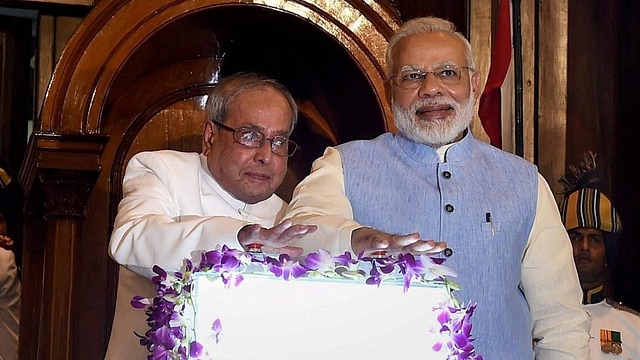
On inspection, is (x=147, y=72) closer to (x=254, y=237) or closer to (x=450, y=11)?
(x=450, y=11)

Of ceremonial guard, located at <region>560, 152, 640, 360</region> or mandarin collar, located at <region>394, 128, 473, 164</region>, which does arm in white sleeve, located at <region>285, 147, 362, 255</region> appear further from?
ceremonial guard, located at <region>560, 152, 640, 360</region>

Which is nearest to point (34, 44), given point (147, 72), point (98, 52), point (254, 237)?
point (147, 72)

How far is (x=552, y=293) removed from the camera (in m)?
2.42

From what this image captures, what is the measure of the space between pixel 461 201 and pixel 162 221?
26.8 inches

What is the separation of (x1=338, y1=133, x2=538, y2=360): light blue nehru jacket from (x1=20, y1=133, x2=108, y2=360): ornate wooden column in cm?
122

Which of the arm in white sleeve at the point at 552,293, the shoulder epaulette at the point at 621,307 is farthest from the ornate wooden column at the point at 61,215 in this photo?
the shoulder epaulette at the point at 621,307

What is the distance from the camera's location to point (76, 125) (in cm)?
348

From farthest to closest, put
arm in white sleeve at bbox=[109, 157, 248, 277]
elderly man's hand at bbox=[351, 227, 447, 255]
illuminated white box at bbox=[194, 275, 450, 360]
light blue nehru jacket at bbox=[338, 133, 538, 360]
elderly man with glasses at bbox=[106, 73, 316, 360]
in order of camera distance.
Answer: elderly man with glasses at bbox=[106, 73, 316, 360] → light blue nehru jacket at bbox=[338, 133, 538, 360] → arm in white sleeve at bbox=[109, 157, 248, 277] → elderly man's hand at bbox=[351, 227, 447, 255] → illuminated white box at bbox=[194, 275, 450, 360]

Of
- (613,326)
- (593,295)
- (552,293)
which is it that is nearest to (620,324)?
(613,326)

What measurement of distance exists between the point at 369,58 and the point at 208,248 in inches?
66.8

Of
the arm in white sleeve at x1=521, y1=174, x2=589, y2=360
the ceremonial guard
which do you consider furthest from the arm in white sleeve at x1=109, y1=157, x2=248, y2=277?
the ceremonial guard

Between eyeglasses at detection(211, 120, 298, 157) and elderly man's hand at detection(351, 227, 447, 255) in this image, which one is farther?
eyeglasses at detection(211, 120, 298, 157)

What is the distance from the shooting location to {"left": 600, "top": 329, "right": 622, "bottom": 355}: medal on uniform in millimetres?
4133

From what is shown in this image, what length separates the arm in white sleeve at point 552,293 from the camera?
94.3 inches
